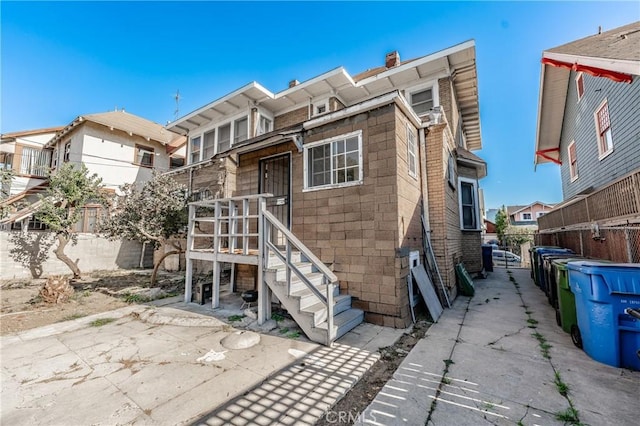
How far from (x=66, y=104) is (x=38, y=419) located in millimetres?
21461

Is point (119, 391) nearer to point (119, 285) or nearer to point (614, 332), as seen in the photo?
point (614, 332)

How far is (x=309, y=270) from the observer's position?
17.7ft

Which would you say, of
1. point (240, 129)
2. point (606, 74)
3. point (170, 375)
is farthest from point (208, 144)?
point (606, 74)

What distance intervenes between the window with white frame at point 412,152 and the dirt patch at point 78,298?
7.62m

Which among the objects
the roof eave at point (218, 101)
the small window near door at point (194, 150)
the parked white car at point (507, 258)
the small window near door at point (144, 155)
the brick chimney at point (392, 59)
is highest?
the brick chimney at point (392, 59)

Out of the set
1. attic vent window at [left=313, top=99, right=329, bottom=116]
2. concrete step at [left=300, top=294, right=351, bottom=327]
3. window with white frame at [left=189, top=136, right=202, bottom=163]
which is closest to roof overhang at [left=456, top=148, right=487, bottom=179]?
attic vent window at [left=313, top=99, right=329, bottom=116]

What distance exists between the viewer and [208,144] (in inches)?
506

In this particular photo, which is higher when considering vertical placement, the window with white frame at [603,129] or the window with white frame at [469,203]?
the window with white frame at [603,129]

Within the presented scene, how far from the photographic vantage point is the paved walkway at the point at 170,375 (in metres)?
2.44

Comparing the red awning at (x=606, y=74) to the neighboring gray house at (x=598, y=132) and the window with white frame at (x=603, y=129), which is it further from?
the window with white frame at (x=603, y=129)

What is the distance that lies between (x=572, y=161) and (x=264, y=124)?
14.8 metres

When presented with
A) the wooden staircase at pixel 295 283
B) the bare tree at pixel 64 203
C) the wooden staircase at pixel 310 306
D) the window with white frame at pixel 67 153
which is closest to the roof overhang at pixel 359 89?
the bare tree at pixel 64 203

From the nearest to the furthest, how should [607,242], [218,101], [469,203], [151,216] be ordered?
[607,242] < [151,216] < [469,203] < [218,101]

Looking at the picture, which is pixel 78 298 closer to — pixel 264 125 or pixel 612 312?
pixel 264 125
